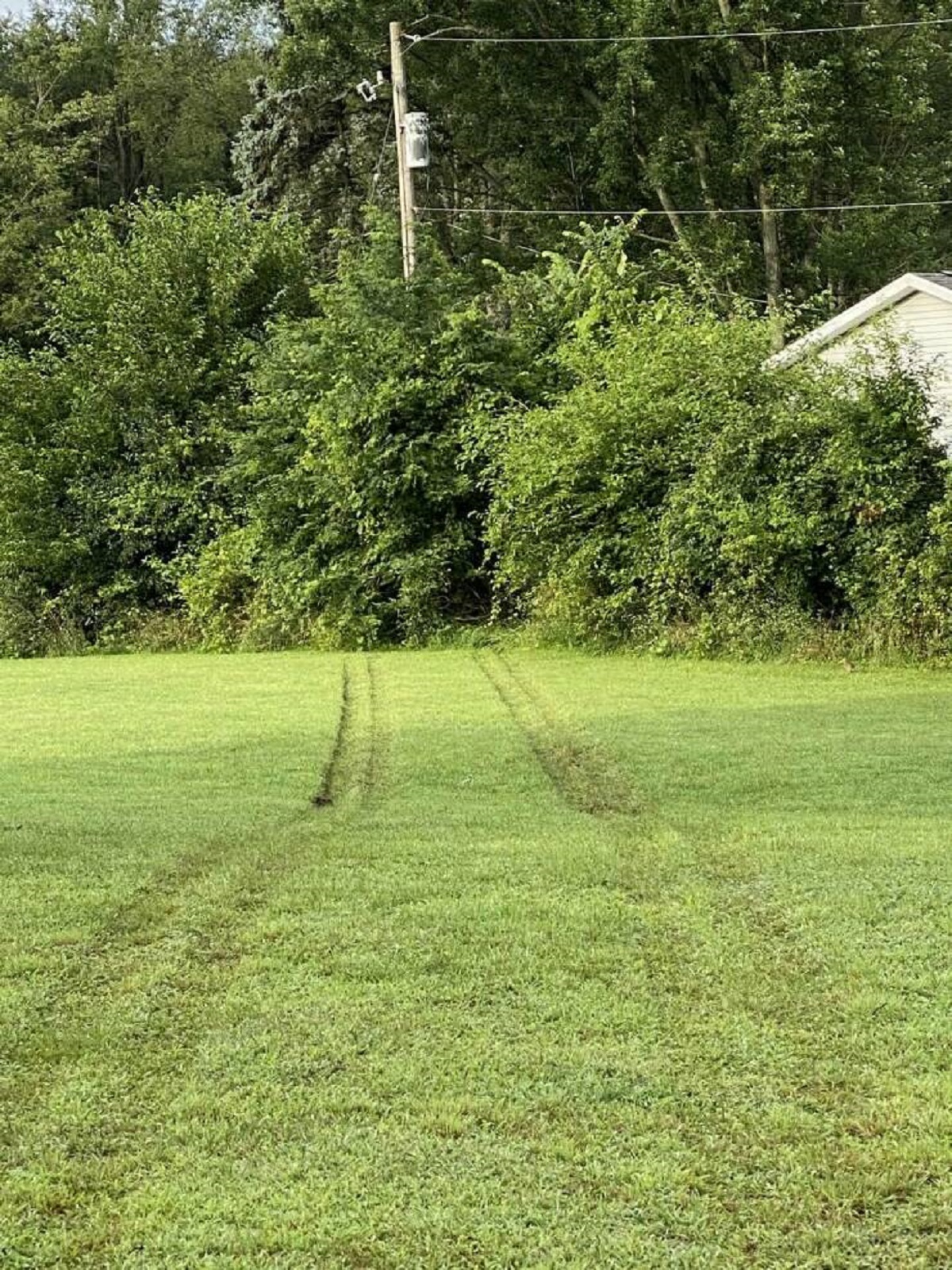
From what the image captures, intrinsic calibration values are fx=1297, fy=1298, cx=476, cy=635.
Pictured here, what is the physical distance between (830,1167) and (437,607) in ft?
46.4

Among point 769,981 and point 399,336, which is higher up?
point 399,336

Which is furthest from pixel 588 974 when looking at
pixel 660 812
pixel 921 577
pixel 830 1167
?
pixel 921 577

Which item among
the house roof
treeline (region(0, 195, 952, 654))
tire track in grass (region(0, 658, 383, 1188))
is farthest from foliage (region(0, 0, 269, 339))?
tire track in grass (region(0, 658, 383, 1188))

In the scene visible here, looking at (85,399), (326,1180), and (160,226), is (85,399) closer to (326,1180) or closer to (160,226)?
(160,226)

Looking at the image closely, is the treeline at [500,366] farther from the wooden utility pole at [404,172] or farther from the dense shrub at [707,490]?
the wooden utility pole at [404,172]

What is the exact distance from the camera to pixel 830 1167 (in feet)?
10.2

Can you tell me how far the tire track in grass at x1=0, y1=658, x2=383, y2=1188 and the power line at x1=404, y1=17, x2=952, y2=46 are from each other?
23444 mm

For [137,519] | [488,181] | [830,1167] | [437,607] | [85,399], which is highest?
[488,181]

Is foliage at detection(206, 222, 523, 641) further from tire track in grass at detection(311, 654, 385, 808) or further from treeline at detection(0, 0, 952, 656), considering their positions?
tire track in grass at detection(311, 654, 385, 808)

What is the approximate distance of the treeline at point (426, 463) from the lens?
13570 millimetres

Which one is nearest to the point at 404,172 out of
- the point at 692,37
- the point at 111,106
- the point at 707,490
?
the point at 707,490

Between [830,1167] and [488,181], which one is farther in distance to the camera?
[488,181]

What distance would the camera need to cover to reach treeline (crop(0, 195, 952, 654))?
44.5 feet

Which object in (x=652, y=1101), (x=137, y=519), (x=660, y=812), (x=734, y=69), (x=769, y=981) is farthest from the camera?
(x=734, y=69)
